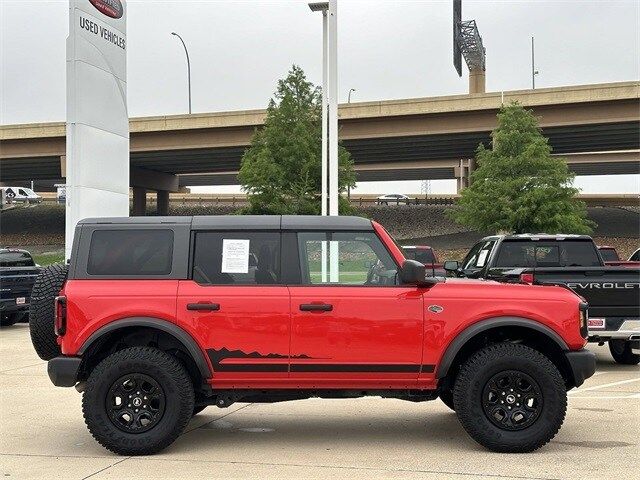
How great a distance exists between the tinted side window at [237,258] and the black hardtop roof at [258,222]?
0.22 ft

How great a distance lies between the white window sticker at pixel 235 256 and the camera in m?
6.54

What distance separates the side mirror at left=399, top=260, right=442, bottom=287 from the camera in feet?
20.5

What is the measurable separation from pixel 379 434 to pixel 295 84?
A: 36905 millimetres

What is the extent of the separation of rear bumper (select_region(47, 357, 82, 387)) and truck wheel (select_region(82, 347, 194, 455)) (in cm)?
15

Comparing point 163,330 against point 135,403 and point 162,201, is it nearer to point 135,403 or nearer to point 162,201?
point 135,403

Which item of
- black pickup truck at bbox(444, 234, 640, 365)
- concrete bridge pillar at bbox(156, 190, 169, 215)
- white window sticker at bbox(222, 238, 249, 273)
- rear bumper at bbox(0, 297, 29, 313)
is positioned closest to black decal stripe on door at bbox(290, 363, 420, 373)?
white window sticker at bbox(222, 238, 249, 273)

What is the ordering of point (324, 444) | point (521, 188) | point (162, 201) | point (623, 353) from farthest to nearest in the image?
point (162, 201)
point (521, 188)
point (623, 353)
point (324, 444)

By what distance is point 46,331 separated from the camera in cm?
665

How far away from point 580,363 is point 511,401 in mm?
646

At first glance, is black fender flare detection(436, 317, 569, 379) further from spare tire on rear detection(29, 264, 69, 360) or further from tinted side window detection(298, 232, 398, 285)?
spare tire on rear detection(29, 264, 69, 360)

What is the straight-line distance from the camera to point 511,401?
6402 mm

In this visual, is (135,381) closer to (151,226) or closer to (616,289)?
(151,226)

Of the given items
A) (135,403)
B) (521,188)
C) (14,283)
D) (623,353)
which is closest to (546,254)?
(623,353)

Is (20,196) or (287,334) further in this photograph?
(20,196)
